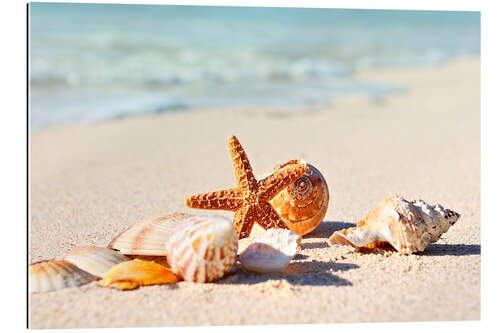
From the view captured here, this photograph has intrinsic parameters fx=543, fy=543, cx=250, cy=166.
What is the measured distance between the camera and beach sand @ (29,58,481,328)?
2.37 m

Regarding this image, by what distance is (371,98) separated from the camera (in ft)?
29.8

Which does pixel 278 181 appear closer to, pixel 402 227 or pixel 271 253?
pixel 271 253

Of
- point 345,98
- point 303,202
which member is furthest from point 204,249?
point 345,98

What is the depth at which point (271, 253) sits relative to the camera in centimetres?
263

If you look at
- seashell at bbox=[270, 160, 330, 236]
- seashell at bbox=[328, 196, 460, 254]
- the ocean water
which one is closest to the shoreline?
the ocean water

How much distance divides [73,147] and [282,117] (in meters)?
2.87

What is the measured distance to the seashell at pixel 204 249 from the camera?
2.45 m

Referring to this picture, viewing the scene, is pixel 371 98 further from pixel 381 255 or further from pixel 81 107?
pixel 381 255

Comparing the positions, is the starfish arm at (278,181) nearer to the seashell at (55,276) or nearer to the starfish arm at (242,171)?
the starfish arm at (242,171)

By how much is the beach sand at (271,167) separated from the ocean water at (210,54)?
1049 millimetres

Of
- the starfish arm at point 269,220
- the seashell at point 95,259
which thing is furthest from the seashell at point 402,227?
the seashell at point 95,259

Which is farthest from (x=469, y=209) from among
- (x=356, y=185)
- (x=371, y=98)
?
(x=371, y=98)

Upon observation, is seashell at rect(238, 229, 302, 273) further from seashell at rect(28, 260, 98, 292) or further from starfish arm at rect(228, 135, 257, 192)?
seashell at rect(28, 260, 98, 292)

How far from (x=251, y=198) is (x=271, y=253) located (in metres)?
0.44
